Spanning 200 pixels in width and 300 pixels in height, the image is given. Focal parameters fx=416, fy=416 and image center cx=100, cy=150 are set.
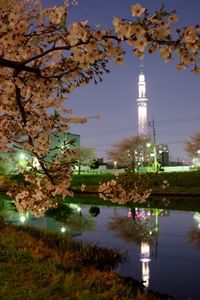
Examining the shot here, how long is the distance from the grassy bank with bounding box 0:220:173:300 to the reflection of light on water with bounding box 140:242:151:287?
0.97m

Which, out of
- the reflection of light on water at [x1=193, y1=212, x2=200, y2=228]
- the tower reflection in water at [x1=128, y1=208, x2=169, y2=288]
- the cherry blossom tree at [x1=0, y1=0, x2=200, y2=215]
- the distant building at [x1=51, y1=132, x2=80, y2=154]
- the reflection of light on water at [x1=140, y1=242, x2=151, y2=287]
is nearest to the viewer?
the cherry blossom tree at [x1=0, y1=0, x2=200, y2=215]

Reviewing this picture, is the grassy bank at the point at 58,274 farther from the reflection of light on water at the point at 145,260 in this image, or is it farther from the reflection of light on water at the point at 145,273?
the reflection of light on water at the point at 145,260

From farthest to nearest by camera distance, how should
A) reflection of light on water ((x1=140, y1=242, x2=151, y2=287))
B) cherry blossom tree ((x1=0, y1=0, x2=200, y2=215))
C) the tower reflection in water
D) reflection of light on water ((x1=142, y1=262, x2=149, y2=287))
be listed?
the tower reflection in water, reflection of light on water ((x1=140, y1=242, x2=151, y2=287)), reflection of light on water ((x1=142, y1=262, x2=149, y2=287)), cherry blossom tree ((x1=0, y1=0, x2=200, y2=215))

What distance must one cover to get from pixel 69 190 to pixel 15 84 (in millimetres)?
2933

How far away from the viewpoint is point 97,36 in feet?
15.2

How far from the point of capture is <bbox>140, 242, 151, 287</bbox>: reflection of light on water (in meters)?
14.3

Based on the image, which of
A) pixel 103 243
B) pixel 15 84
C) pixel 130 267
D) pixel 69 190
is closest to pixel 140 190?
pixel 69 190

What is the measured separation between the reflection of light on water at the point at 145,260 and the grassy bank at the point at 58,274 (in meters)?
0.97

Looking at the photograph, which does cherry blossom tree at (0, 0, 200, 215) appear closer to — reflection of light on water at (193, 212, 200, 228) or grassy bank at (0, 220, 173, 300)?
grassy bank at (0, 220, 173, 300)

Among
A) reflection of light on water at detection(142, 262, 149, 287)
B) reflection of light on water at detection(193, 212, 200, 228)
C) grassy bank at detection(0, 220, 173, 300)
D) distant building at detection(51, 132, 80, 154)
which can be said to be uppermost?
distant building at detection(51, 132, 80, 154)

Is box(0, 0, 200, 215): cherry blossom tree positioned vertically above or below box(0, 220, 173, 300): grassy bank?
above

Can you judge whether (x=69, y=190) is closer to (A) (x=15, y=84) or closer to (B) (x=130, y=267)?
(A) (x=15, y=84)

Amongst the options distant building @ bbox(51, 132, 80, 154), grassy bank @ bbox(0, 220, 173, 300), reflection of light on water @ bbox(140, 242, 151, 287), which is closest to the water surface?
reflection of light on water @ bbox(140, 242, 151, 287)

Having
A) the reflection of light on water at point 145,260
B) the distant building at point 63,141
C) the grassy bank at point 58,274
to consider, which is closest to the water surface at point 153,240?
the reflection of light on water at point 145,260
